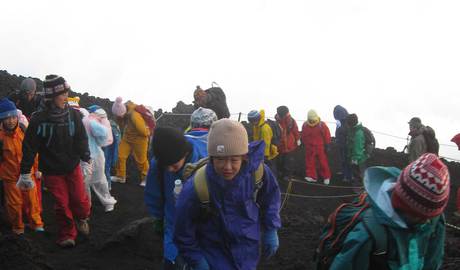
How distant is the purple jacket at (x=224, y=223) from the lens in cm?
292

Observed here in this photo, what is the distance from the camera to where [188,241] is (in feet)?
9.80

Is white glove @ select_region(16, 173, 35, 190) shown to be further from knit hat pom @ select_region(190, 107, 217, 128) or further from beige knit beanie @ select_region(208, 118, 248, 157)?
beige knit beanie @ select_region(208, 118, 248, 157)

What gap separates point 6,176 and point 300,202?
6021mm

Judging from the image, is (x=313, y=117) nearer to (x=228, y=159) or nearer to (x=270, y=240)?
(x=270, y=240)

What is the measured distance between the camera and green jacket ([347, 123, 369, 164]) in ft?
34.3

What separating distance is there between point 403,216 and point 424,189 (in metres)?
0.19

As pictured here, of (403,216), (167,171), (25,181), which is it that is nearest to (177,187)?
(167,171)

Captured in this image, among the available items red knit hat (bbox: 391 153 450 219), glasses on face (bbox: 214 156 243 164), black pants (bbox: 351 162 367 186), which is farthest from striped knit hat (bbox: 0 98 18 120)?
black pants (bbox: 351 162 367 186)

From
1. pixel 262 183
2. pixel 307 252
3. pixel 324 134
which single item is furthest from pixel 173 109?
pixel 262 183

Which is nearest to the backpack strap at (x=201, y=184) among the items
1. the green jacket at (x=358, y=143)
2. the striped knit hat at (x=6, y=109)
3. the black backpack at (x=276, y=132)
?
the striped knit hat at (x=6, y=109)

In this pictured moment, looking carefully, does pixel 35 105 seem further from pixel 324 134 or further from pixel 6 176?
pixel 324 134

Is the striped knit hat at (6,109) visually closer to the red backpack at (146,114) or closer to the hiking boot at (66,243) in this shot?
the hiking boot at (66,243)

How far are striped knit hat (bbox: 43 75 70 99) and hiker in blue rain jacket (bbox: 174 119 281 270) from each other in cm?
302

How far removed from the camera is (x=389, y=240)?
2369 mm
